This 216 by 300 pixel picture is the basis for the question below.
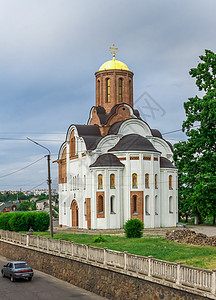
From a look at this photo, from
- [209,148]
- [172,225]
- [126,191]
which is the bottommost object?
[172,225]

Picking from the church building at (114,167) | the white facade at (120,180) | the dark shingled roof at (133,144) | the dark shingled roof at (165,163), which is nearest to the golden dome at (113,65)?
the church building at (114,167)

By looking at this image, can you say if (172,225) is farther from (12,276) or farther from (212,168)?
(12,276)

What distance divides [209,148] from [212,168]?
1242 millimetres

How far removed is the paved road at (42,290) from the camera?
17.1 meters

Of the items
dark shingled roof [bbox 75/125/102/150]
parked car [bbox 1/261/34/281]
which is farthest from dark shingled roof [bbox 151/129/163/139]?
parked car [bbox 1/261/34/281]

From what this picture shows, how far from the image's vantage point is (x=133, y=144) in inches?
1563

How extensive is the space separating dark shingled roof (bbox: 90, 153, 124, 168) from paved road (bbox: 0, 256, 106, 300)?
1837 centimetres

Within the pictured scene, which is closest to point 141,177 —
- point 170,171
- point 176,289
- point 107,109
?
point 170,171

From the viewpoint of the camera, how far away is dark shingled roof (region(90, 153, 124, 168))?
1534 inches

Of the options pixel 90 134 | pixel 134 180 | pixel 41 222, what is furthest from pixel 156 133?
pixel 41 222

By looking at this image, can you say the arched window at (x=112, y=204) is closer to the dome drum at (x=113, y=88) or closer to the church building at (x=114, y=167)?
the church building at (x=114, y=167)

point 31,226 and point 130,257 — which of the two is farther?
point 31,226

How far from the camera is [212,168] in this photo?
70.4 ft

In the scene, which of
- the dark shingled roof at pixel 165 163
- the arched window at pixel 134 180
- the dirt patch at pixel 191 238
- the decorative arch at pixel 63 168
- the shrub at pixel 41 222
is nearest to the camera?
the dirt patch at pixel 191 238
